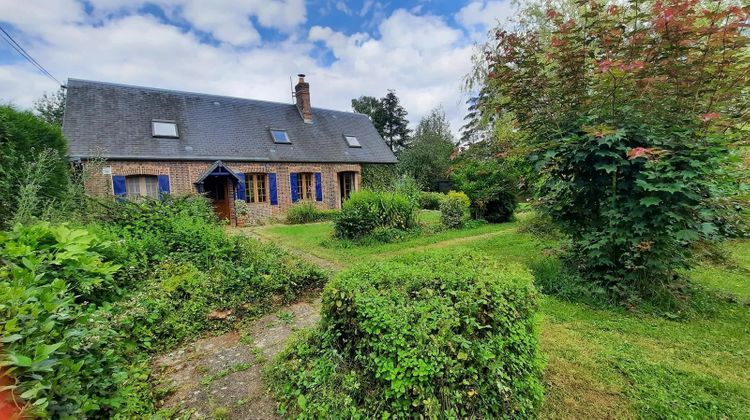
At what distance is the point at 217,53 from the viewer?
10258 millimetres

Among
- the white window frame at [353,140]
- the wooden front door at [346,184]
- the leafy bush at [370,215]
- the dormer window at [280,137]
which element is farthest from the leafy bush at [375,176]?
the leafy bush at [370,215]

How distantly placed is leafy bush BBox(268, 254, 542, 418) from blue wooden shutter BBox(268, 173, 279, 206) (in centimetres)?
1186

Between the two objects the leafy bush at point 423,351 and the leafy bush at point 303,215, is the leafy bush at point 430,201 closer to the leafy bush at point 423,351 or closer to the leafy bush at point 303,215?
the leafy bush at point 303,215

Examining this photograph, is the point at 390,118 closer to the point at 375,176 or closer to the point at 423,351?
the point at 375,176

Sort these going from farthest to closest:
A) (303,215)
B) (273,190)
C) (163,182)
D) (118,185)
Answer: (273,190) < (303,215) < (163,182) < (118,185)

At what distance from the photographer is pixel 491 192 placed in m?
9.61

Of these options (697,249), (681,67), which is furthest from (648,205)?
(697,249)

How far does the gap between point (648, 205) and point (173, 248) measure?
5712mm

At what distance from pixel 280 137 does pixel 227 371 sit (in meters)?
13.2

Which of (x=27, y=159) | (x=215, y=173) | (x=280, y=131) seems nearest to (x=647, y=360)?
(x=27, y=159)

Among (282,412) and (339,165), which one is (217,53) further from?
(282,412)

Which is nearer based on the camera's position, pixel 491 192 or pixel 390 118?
pixel 491 192

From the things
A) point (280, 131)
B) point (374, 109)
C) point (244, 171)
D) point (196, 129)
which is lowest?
point (244, 171)

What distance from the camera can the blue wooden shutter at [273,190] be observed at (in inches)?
523
